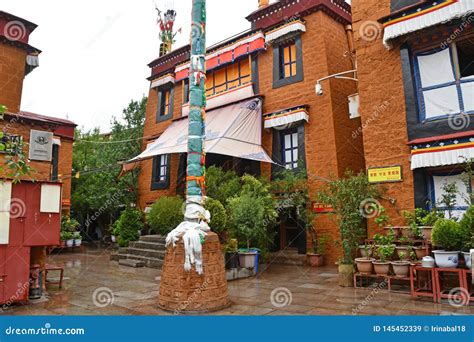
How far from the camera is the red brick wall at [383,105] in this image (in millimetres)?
9180

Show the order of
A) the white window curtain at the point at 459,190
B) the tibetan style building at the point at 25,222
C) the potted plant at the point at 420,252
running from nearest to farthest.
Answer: the tibetan style building at the point at 25,222
the potted plant at the point at 420,252
the white window curtain at the point at 459,190

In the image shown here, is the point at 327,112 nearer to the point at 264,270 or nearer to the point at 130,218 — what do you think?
the point at 264,270

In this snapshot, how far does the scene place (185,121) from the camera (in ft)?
53.4

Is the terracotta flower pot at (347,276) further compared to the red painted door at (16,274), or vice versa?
the terracotta flower pot at (347,276)

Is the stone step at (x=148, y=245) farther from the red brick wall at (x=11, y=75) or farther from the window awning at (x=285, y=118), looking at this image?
the red brick wall at (x=11, y=75)

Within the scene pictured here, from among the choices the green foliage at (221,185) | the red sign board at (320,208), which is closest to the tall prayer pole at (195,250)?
the green foliage at (221,185)

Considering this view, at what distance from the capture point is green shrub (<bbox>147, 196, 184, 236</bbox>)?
12.7 m

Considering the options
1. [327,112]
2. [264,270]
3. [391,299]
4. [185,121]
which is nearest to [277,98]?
[327,112]

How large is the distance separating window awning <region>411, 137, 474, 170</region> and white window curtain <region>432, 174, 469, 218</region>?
20.4 inches

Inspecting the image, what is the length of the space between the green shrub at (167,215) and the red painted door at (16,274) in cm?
614

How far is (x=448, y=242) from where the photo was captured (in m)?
6.47

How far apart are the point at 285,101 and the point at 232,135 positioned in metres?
2.53

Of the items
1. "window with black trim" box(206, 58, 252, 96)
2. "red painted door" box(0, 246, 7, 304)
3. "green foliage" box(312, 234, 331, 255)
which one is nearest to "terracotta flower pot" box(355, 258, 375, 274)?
"green foliage" box(312, 234, 331, 255)

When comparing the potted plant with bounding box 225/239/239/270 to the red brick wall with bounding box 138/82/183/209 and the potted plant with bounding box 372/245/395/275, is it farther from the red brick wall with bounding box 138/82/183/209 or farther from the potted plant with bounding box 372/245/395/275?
the red brick wall with bounding box 138/82/183/209
